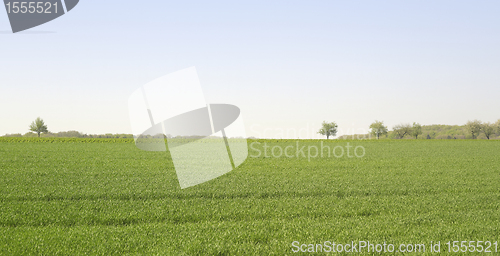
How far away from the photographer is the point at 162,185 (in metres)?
14.5

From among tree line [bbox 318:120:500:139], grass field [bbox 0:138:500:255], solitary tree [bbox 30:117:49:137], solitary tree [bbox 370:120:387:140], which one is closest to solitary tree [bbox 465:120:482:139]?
tree line [bbox 318:120:500:139]

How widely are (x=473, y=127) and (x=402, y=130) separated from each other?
27035mm

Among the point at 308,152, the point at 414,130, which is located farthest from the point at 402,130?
the point at 308,152

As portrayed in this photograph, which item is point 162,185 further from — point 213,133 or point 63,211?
point 63,211

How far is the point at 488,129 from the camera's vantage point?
131750 millimetres

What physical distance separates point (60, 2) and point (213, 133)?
33.2 feet

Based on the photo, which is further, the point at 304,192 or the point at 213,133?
the point at 304,192

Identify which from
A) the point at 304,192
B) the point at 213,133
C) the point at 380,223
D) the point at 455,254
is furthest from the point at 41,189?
the point at 455,254

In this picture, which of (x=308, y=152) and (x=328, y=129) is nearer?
(x=308, y=152)

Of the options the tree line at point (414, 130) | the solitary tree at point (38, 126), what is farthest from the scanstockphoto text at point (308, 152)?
the solitary tree at point (38, 126)

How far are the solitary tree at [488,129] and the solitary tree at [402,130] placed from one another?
92.8 ft

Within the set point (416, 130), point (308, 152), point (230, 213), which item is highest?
point (416, 130)

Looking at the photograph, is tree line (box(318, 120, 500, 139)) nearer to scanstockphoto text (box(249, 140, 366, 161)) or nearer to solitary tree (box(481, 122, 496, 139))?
solitary tree (box(481, 122, 496, 139))

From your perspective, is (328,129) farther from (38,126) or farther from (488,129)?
(38,126)
